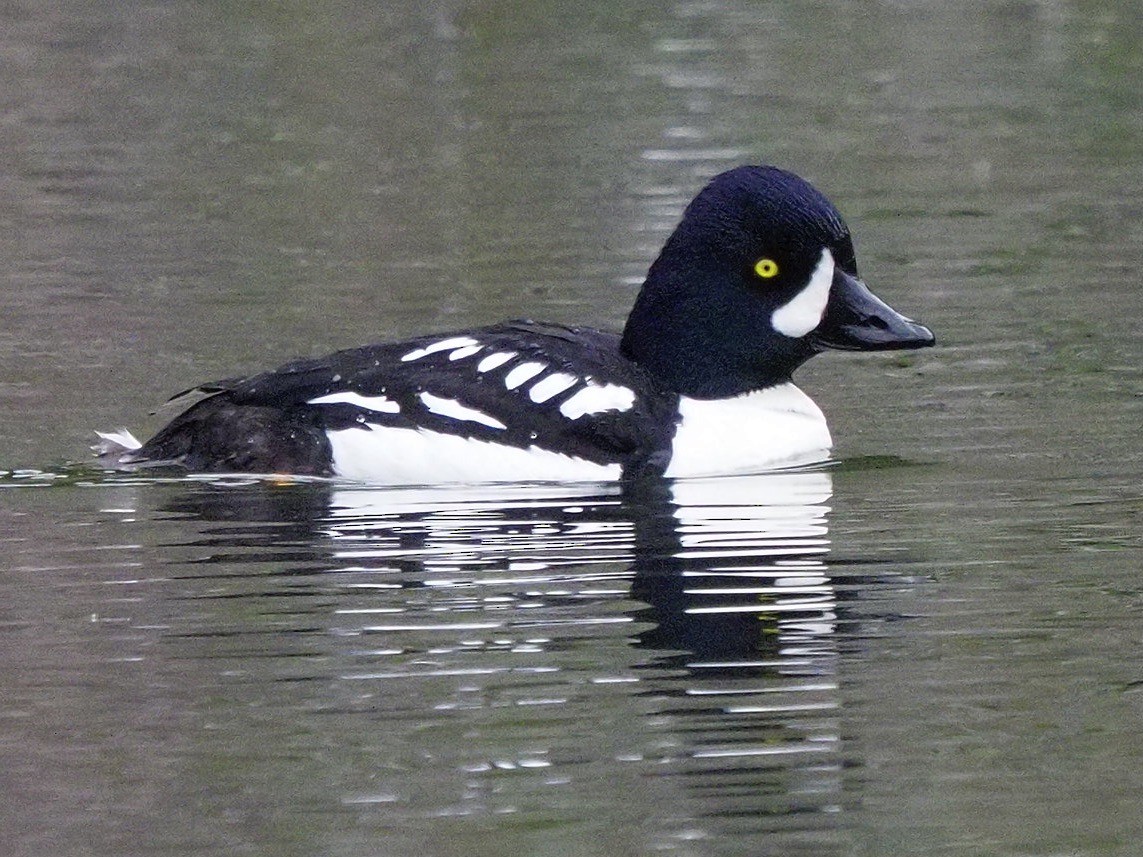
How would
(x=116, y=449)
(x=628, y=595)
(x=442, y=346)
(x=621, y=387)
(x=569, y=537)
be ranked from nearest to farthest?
(x=628, y=595)
(x=569, y=537)
(x=621, y=387)
(x=442, y=346)
(x=116, y=449)

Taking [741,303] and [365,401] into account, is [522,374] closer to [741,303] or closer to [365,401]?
[365,401]

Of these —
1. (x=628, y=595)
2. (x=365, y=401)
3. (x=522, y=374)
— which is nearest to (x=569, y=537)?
(x=628, y=595)

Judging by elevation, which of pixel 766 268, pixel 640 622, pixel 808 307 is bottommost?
pixel 640 622

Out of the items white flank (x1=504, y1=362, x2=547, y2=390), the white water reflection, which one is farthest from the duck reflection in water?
white flank (x1=504, y1=362, x2=547, y2=390)

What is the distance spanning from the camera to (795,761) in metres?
5.18

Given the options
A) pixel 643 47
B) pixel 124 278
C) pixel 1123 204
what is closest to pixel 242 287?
pixel 124 278

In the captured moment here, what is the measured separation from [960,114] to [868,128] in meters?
0.64

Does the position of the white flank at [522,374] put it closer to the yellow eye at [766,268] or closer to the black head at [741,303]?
the black head at [741,303]

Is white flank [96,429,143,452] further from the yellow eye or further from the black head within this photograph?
the yellow eye

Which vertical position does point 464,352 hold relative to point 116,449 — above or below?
above

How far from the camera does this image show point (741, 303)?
823cm

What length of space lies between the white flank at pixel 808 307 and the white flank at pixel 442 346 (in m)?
1.07

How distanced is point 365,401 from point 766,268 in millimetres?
1461

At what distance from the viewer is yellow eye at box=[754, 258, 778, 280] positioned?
8.16m
